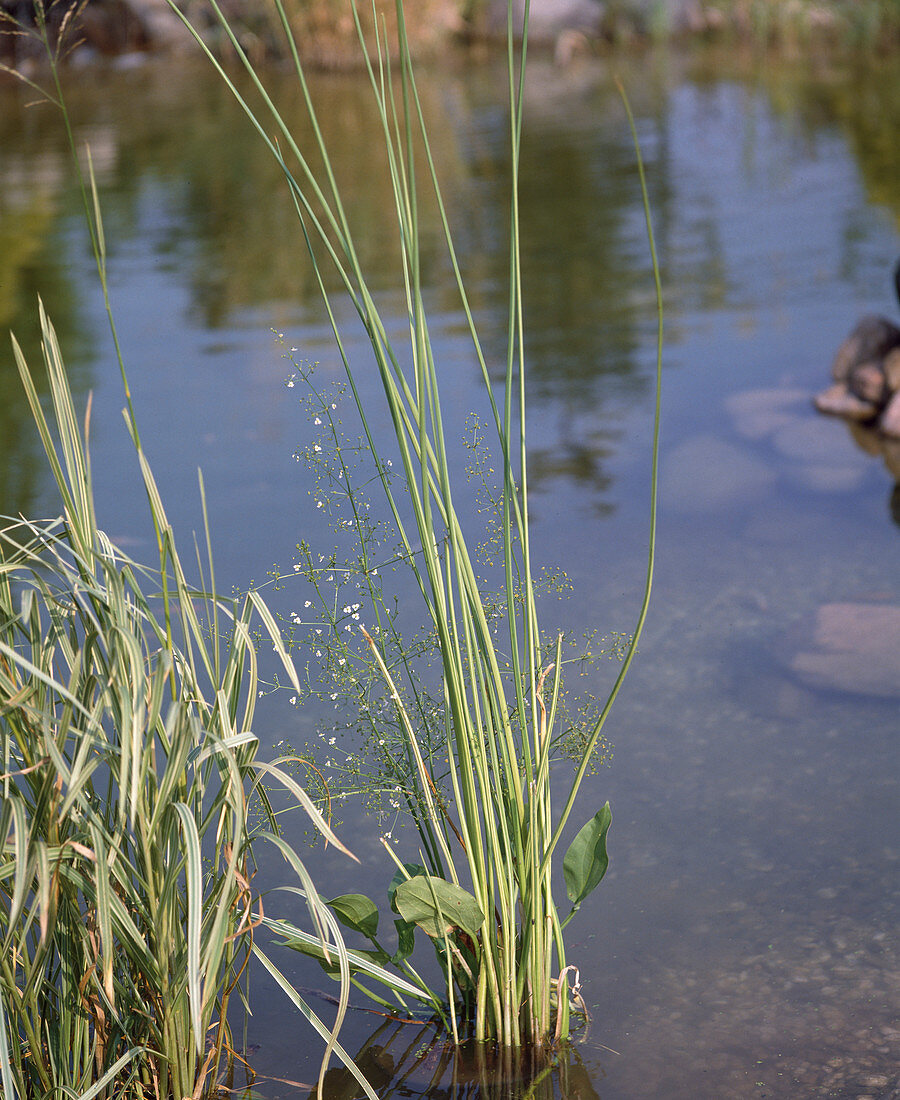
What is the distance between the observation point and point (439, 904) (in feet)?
4.33

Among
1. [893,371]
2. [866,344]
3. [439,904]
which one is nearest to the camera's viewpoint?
[439,904]

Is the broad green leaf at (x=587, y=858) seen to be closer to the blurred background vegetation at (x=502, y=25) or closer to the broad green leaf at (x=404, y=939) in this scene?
the broad green leaf at (x=404, y=939)

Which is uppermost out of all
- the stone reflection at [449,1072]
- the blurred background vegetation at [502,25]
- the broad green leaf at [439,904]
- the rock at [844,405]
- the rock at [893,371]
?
the blurred background vegetation at [502,25]

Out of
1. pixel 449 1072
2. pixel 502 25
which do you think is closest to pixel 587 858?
pixel 449 1072

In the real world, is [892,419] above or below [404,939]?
below

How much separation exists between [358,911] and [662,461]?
2232 mm

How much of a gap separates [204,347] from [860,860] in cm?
325

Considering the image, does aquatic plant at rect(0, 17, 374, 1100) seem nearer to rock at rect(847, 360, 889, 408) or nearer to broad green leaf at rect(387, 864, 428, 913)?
broad green leaf at rect(387, 864, 428, 913)

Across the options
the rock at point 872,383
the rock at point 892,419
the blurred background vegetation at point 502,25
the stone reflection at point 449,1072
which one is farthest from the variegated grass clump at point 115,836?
the blurred background vegetation at point 502,25

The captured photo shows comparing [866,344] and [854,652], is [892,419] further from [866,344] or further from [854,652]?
[854,652]

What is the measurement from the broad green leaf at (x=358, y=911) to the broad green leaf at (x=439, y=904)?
82 mm

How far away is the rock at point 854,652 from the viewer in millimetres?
2320

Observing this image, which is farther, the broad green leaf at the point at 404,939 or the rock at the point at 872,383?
the rock at the point at 872,383

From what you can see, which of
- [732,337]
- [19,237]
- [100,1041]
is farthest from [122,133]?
[100,1041]
